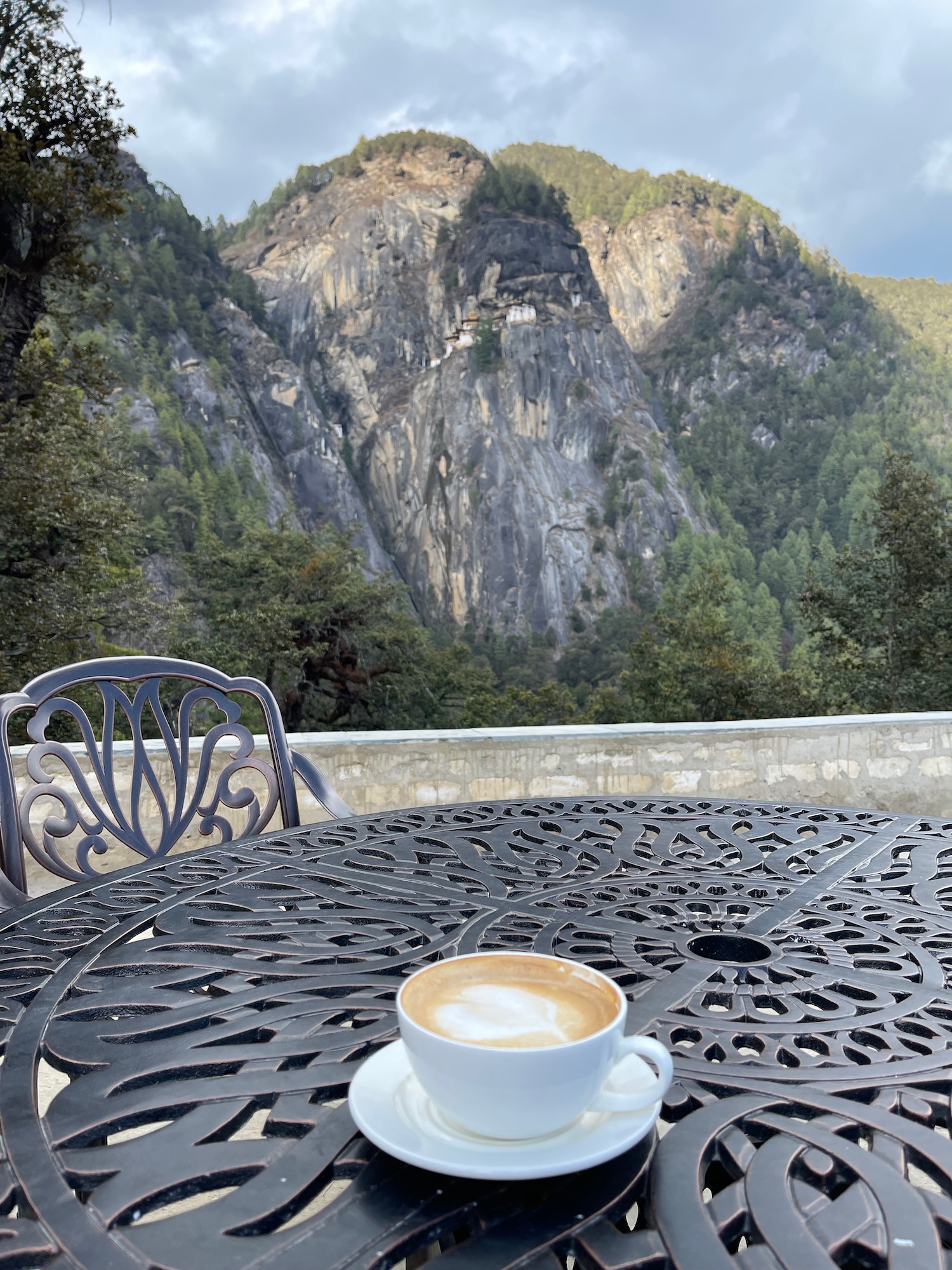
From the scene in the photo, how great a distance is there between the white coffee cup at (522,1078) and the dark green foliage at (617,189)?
76.2m

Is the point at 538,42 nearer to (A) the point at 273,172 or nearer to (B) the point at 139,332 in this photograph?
(A) the point at 273,172

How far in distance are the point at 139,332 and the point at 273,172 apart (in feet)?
96.9

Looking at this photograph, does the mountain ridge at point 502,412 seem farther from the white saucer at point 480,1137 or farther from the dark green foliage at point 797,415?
the white saucer at point 480,1137

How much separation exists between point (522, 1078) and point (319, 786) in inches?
43.8

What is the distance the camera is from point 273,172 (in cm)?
6050

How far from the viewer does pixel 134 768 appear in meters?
1.47

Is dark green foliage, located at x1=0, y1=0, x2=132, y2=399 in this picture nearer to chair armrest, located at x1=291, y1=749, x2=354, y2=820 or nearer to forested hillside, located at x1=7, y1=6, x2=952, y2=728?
forested hillside, located at x1=7, y1=6, x2=952, y2=728

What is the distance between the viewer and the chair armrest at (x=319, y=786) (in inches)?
57.8

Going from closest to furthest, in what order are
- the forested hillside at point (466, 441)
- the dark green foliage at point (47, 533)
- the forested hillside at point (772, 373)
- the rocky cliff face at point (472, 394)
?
the dark green foliage at point (47, 533) < the forested hillside at point (466, 441) < the rocky cliff face at point (472, 394) < the forested hillside at point (772, 373)

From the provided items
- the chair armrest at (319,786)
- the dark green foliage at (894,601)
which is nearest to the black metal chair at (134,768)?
the chair armrest at (319,786)

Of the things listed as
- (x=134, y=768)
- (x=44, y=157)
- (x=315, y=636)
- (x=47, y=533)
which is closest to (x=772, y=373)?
(x=315, y=636)

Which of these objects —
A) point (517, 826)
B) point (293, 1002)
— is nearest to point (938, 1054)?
point (293, 1002)

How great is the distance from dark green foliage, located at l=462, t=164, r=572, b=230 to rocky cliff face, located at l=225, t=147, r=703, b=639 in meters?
1.18

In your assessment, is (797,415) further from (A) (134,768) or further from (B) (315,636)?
(A) (134,768)
